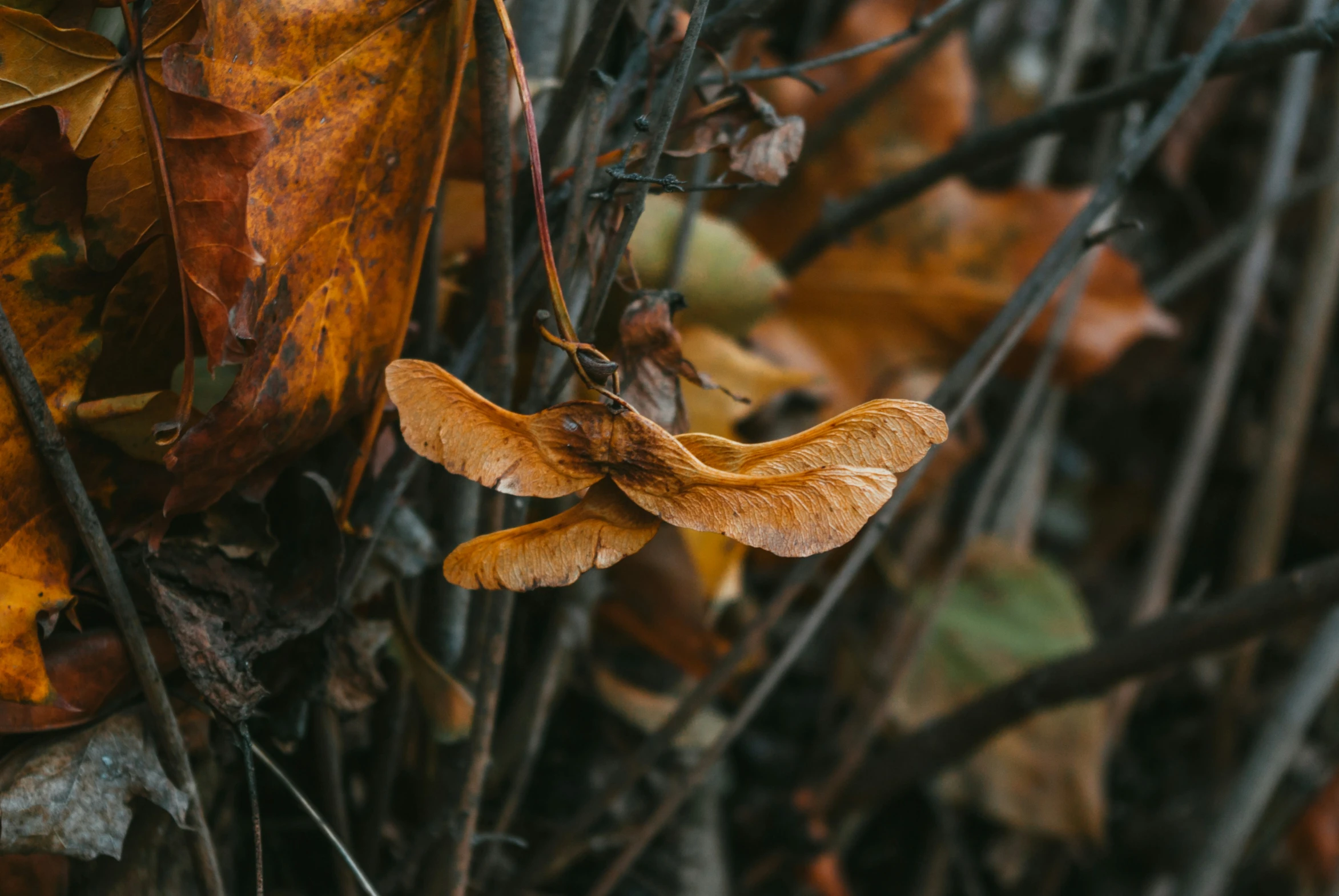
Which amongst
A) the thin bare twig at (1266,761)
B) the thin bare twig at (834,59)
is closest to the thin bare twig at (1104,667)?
the thin bare twig at (1266,761)

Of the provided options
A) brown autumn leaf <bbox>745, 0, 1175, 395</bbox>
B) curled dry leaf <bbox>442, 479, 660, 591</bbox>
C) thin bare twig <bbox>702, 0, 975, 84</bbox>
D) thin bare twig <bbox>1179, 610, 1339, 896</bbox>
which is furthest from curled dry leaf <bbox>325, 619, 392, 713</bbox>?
thin bare twig <bbox>1179, 610, 1339, 896</bbox>

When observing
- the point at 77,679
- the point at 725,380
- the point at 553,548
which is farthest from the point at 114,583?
the point at 725,380

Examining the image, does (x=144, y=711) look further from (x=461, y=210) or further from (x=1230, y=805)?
(x=1230, y=805)

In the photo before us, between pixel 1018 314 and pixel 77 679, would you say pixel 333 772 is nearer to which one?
pixel 77 679

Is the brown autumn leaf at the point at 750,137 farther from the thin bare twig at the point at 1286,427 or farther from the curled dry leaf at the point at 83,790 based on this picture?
the thin bare twig at the point at 1286,427

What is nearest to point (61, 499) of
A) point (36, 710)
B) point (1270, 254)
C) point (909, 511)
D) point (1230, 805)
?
point (36, 710)
